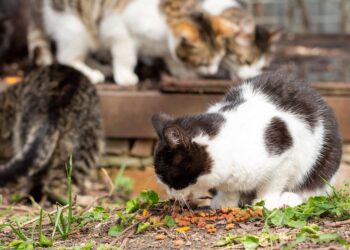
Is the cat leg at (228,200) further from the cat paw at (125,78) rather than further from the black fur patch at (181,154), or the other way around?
the cat paw at (125,78)

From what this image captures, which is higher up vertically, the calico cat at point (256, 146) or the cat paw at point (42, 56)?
the calico cat at point (256, 146)

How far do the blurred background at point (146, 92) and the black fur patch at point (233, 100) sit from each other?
110cm

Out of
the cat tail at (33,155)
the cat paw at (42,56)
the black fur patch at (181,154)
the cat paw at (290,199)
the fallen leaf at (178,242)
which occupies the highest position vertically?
the black fur patch at (181,154)

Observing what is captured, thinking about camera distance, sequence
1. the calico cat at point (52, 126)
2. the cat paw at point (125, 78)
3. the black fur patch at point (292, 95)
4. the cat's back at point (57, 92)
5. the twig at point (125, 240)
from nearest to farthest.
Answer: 1. the twig at point (125, 240)
2. the black fur patch at point (292, 95)
3. the calico cat at point (52, 126)
4. the cat's back at point (57, 92)
5. the cat paw at point (125, 78)

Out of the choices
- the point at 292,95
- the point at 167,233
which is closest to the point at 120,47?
the point at 292,95

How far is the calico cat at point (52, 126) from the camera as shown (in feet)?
19.1

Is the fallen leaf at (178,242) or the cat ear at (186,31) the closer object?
the fallen leaf at (178,242)

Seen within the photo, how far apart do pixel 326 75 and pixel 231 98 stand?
3.47m

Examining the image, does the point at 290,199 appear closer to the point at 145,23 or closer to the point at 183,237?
the point at 183,237

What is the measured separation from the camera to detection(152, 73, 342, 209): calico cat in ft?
11.8

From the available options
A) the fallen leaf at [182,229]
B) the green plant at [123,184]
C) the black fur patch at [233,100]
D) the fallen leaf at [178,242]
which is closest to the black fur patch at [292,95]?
the black fur patch at [233,100]

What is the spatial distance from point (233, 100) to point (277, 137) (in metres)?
0.41

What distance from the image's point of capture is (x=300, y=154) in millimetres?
3898

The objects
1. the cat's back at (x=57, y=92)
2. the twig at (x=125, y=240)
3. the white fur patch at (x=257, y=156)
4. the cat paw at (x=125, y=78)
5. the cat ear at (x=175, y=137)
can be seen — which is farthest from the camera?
the cat paw at (x=125, y=78)
